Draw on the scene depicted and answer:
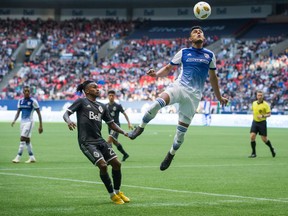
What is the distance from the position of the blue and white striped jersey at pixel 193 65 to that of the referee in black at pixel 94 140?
1.82 meters

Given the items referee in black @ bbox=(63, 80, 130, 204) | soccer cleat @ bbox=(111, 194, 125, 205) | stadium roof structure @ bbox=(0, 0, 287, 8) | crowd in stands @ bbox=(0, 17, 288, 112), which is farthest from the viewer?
stadium roof structure @ bbox=(0, 0, 287, 8)

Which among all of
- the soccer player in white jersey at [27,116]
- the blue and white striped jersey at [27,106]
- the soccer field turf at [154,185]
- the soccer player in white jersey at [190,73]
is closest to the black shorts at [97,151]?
the soccer field turf at [154,185]

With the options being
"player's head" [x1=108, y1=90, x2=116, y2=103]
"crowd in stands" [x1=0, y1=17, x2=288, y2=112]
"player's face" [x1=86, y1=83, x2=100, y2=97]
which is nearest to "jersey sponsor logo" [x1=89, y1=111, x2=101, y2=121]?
"player's face" [x1=86, y1=83, x2=100, y2=97]

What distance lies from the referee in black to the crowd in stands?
41.4 m

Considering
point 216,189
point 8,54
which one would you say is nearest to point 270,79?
point 8,54

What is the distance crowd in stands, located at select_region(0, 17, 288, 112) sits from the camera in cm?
6016

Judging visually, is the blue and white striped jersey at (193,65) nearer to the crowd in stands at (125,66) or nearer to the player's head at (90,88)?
the player's head at (90,88)

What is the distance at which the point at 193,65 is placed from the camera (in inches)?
573

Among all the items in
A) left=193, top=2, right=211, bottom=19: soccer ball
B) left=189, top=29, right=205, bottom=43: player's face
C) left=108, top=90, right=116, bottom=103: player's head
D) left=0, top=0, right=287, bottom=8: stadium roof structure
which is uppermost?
left=0, top=0, right=287, bottom=8: stadium roof structure

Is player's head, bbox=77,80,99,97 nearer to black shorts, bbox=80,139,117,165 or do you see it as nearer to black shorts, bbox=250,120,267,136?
black shorts, bbox=80,139,117,165

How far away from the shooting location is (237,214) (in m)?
11.9

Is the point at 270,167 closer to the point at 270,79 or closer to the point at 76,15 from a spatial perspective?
the point at 270,79

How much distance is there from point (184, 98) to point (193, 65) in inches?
28.2

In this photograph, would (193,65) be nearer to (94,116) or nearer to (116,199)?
(94,116)
